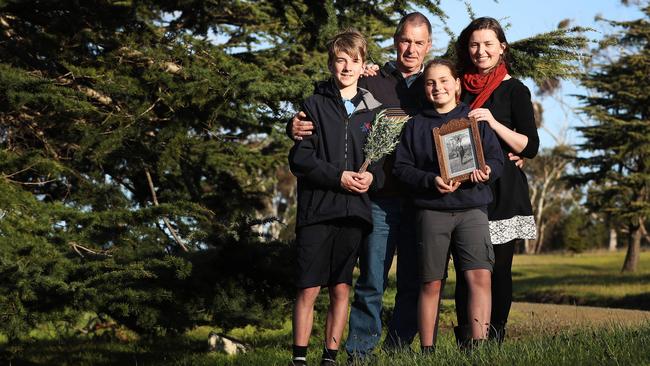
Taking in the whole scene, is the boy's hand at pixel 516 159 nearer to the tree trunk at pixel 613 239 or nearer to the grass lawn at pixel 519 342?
the grass lawn at pixel 519 342

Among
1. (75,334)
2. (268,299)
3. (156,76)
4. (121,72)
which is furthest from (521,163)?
(75,334)

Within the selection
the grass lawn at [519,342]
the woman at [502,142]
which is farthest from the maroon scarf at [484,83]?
the grass lawn at [519,342]

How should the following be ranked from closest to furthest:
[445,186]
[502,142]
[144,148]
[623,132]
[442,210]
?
[445,186]
[442,210]
[502,142]
[144,148]
[623,132]

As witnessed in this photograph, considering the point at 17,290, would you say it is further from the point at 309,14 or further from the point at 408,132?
the point at 309,14

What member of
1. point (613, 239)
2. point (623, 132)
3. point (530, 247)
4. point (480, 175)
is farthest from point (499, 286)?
point (530, 247)

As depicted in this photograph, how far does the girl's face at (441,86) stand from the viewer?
4.72 metres

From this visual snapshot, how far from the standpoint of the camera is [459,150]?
4.59 m

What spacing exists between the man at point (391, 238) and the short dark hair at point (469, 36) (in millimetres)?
209

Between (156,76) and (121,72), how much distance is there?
613mm

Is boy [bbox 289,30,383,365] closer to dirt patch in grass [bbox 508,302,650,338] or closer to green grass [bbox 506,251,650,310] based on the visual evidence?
dirt patch in grass [bbox 508,302,650,338]

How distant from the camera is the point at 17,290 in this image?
21.5ft

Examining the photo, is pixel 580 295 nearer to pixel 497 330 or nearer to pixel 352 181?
pixel 497 330

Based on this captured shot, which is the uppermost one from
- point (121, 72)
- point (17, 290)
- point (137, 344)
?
point (121, 72)

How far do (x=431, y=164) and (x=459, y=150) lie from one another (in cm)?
25
